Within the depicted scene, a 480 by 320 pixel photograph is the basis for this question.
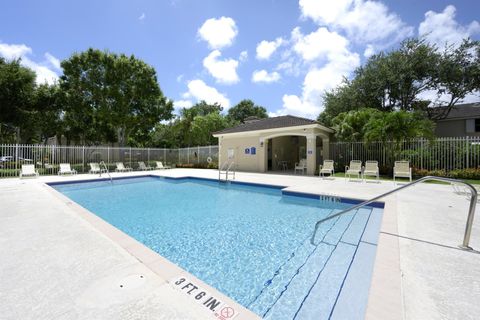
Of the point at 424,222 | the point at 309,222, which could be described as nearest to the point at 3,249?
the point at 309,222

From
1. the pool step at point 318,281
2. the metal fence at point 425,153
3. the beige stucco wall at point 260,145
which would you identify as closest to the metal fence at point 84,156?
the beige stucco wall at point 260,145

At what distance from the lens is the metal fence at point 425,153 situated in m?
12.3

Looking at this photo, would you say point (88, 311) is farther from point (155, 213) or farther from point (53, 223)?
point (155, 213)

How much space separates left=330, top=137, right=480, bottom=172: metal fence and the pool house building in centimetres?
284

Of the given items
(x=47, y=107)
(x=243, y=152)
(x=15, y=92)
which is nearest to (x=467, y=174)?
(x=243, y=152)

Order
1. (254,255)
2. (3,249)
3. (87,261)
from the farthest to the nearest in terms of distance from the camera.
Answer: (254,255)
(3,249)
(87,261)

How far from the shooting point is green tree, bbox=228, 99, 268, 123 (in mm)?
49594

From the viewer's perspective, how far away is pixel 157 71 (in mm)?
24562

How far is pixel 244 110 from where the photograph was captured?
49594 mm

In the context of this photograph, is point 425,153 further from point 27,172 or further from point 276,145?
point 27,172

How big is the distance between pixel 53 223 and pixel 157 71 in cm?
2325

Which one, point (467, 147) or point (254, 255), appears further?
point (467, 147)

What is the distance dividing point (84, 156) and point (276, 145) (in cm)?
1661

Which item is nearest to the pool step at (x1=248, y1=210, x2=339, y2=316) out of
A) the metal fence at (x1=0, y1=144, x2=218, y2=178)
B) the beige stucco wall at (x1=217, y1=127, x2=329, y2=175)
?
the beige stucco wall at (x1=217, y1=127, x2=329, y2=175)
